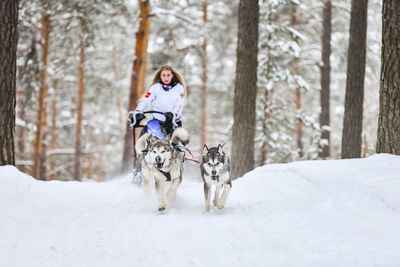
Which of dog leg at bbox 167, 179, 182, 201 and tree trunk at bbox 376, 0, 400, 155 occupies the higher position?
tree trunk at bbox 376, 0, 400, 155

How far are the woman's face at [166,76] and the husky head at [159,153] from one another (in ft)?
4.63

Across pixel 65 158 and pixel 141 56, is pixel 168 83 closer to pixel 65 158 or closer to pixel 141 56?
pixel 141 56

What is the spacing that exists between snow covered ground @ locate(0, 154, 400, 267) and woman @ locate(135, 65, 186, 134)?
4.77 feet

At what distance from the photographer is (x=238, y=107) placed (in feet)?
25.5

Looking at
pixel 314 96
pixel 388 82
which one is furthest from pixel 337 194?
pixel 314 96

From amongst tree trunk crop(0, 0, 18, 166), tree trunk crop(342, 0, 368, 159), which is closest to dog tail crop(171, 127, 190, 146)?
tree trunk crop(0, 0, 18, 166)

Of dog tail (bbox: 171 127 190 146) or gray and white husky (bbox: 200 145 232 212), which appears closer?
gray and white husky (bbox: 200 145 232 212)

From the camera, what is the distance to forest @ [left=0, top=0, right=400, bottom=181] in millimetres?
5523

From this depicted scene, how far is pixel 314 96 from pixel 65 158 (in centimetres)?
1740

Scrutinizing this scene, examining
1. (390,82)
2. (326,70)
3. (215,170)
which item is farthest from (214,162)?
(326,70)

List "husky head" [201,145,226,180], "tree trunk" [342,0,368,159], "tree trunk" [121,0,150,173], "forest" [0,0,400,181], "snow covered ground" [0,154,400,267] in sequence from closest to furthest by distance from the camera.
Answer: "snow covered ground" [0,154,400,267]
"husky head" [201,145,226,180]
"forest" [0,0,400,181]
"tree trunk" [342,0,368,159]
"tree trunk" [121,0,150,173]

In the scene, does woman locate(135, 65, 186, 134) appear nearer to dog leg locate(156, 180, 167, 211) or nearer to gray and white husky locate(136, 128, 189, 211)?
gray and white husky locate(136, 128, 189, 211)

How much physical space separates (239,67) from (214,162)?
4.14 m

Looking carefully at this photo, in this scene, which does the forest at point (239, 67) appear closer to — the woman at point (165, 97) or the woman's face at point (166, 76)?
the woman at point (165, 97)
